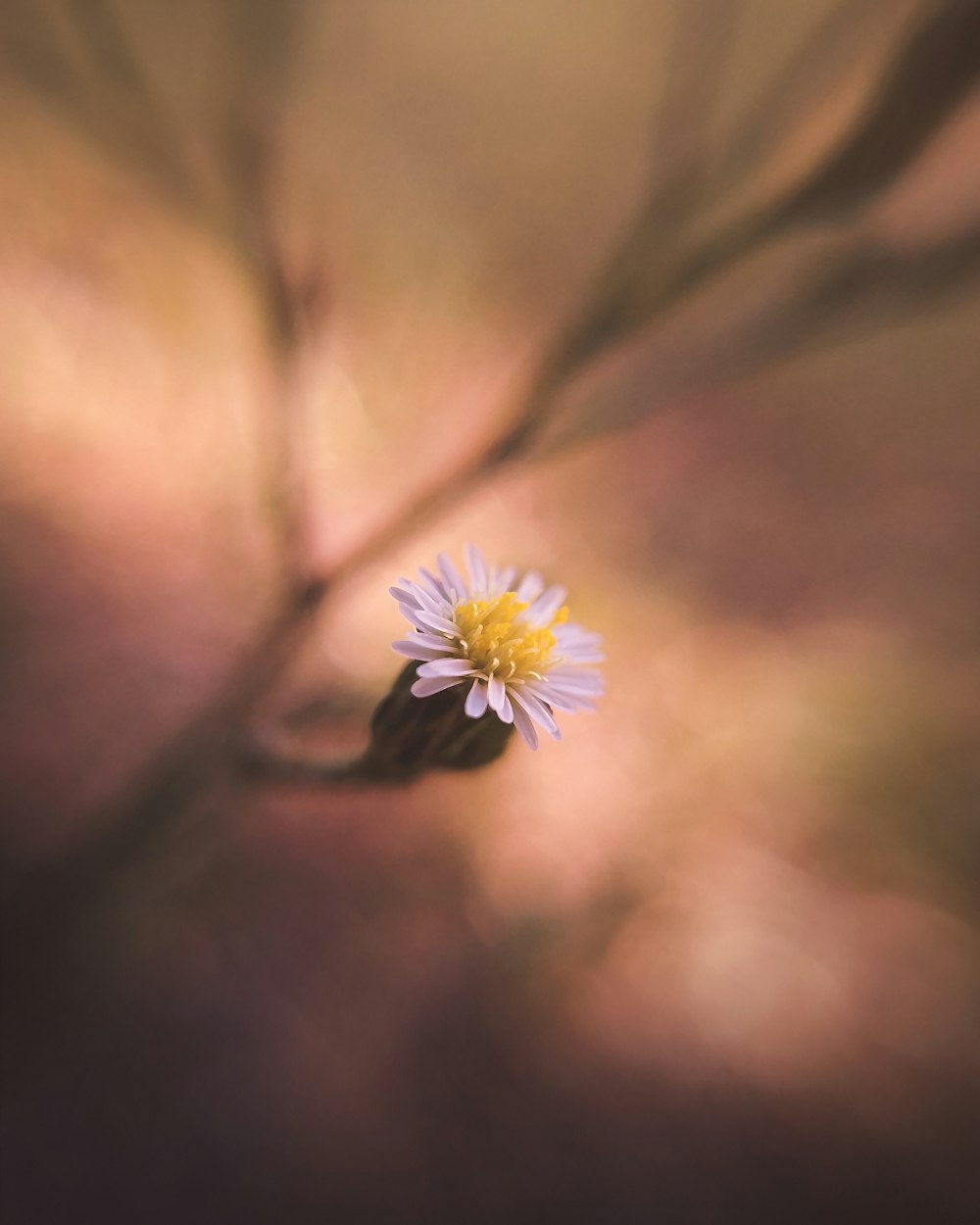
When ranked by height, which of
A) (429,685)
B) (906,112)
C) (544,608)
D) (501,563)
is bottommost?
(429,685)

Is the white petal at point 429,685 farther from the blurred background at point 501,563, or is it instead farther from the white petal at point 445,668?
the blurred background at point 501,563

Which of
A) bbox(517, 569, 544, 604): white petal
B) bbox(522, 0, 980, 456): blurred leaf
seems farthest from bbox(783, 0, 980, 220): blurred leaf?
bbox(517, 569, 544, 604): white petal

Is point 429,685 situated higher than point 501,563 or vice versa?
point 501,563

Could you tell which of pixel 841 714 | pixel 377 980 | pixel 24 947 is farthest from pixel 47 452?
pixel 841 714

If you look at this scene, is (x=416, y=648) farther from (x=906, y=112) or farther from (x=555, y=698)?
(x=906, y=112)

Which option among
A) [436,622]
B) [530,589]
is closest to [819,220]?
[530,589]

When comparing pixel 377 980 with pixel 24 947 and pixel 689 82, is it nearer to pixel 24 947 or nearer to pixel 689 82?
pixel 24 947

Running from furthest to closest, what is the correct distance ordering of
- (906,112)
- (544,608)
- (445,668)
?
(906,112) < (544,608) < (445,668)
